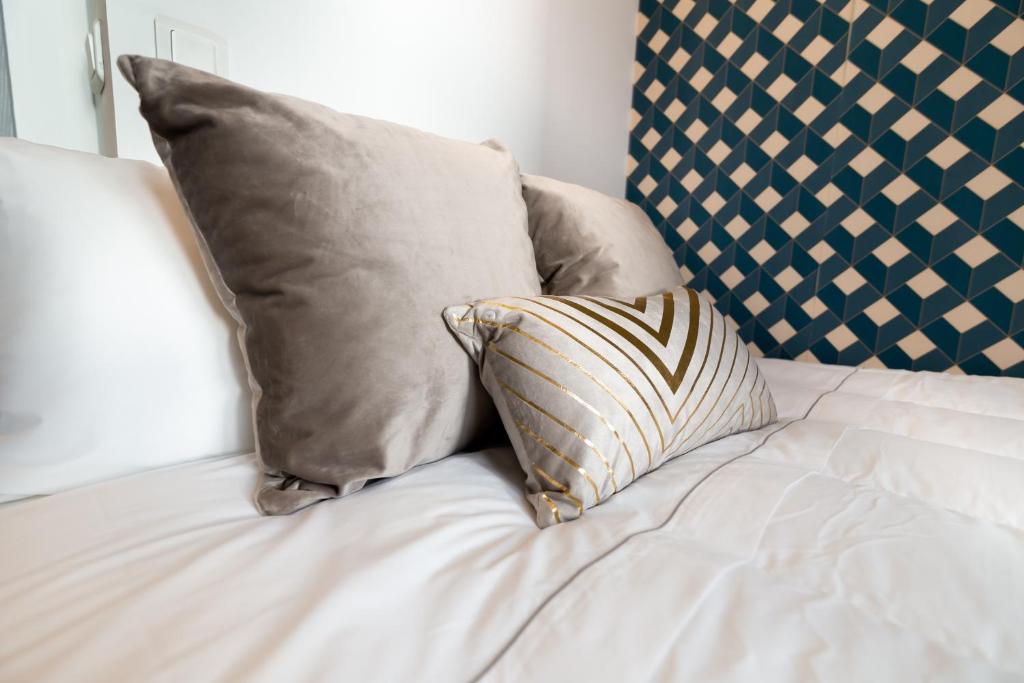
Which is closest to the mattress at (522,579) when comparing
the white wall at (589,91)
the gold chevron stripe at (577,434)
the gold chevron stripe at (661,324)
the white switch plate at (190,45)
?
the gold chevron stripe at (577,434)

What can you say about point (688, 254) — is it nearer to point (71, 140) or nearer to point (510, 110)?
point (510, 110)

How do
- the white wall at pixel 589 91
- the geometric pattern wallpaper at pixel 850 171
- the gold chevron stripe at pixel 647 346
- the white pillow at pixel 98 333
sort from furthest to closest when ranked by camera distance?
1. the white wall at pixel 589 91
2. the geometric pattern wallpaper at pixel 850 171
3. the gold chevron stripe at pixel 647 346
4. the white pillow at pixel 98 333

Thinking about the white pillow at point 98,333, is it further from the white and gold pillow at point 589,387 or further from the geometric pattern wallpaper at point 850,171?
the geometric pattern wallpaper at point 850,171

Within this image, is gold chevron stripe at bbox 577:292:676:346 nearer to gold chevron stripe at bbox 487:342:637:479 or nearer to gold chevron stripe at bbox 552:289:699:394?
gold chevron stripe at bbox 552:289:699:394

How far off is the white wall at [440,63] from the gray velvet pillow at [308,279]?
47 centimetres

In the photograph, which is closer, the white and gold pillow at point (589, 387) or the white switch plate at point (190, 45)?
the white and gold pillow at point (589, 387)

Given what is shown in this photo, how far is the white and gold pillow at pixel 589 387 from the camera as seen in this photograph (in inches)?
23.3

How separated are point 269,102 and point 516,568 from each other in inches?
23.2

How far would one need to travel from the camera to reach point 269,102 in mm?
625

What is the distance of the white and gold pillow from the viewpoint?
1.94ft

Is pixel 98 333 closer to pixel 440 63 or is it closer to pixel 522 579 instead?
pixel 522 579

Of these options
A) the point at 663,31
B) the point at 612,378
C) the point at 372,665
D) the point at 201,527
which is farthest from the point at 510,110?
the point at 372,665

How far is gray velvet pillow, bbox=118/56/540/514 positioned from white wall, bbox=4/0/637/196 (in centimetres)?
47

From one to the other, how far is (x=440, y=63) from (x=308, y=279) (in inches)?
40.0
